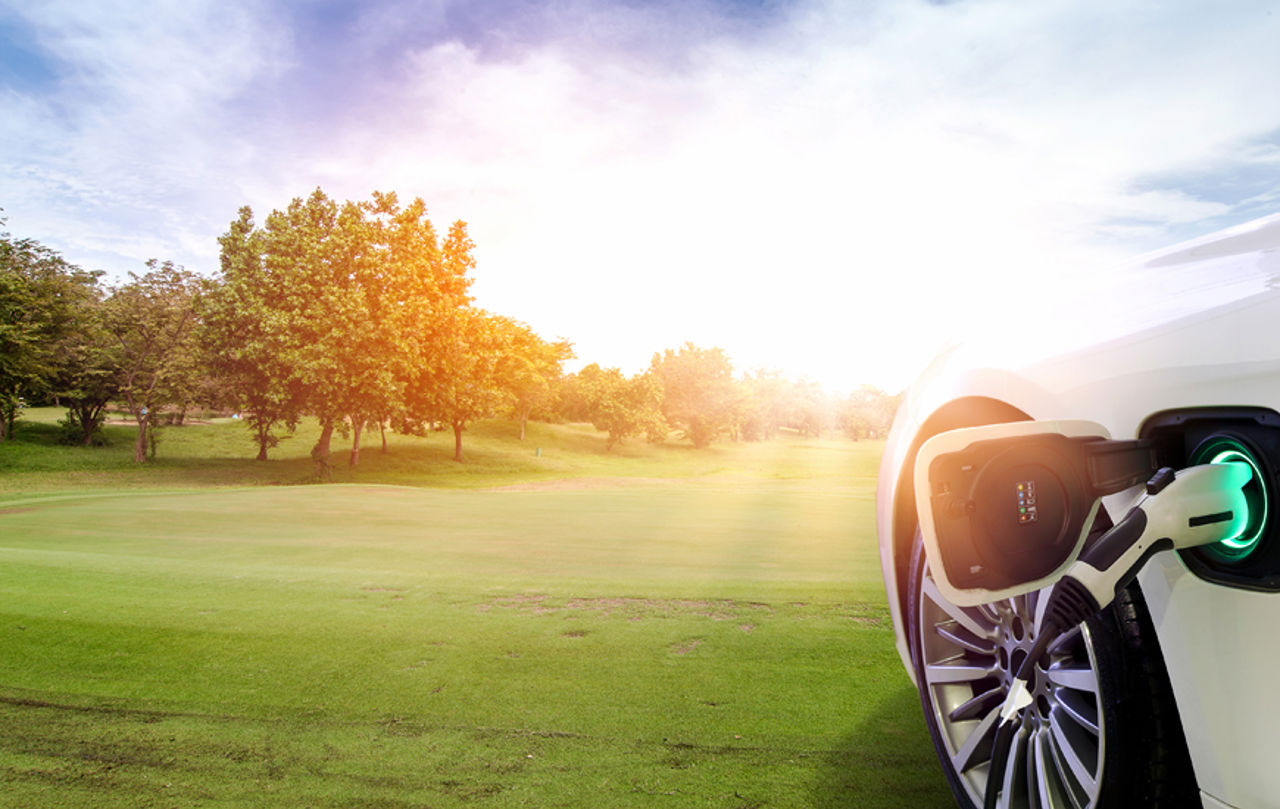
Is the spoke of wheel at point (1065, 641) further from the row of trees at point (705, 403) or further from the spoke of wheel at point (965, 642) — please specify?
the row of trees at point (705, 403)

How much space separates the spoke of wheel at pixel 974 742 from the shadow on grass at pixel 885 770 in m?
0.28

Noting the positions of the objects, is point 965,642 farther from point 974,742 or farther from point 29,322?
point 29,322

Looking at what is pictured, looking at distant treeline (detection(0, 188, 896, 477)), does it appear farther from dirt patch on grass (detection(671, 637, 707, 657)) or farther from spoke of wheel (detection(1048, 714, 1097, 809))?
spoke of wheel (detection(1048, 714, 1097, 809))

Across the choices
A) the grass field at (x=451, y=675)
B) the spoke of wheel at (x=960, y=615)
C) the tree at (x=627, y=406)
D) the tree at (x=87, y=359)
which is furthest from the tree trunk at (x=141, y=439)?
the spoke of wheel at (x=960, y=615)

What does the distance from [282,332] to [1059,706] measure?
3068 centimetres

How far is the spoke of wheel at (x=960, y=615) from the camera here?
2.44 metres

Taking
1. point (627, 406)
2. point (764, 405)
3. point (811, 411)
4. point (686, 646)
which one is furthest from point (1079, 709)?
point (811, 411)

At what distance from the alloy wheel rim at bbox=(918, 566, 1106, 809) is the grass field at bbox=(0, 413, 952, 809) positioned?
39cm

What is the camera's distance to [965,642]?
101 inches

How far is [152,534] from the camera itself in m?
11.2

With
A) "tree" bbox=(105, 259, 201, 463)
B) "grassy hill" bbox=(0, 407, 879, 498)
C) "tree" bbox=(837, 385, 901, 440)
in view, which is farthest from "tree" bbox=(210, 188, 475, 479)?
"tree" bbox=(837, 385, 901, 440)

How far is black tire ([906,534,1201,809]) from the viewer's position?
5.79 feet

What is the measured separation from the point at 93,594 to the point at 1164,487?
7.53 meters

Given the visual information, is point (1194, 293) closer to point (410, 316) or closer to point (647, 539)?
point (647, 539)
